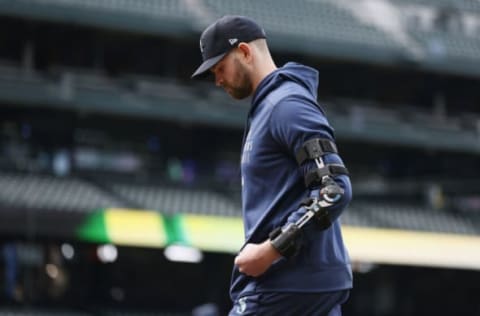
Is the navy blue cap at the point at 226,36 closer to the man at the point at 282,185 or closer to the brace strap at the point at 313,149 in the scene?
the man at the point at 282,185

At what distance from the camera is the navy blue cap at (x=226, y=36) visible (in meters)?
4.41

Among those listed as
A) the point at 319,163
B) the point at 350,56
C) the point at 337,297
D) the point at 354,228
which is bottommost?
the point at 354,228

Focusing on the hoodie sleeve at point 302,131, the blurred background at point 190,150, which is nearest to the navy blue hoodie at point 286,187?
the hoodie sleeve at point 302,131

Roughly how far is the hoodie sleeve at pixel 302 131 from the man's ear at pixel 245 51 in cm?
26

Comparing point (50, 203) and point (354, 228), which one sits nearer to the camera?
point (50, 203)

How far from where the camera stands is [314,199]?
4.12 metres

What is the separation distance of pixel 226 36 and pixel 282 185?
2.03ft

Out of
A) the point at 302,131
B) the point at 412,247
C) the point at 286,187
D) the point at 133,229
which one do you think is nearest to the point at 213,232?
the point at 133,229

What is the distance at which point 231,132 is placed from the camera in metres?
25.0

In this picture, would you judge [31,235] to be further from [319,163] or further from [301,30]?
[319,163]

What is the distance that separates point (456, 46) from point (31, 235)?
440 inches

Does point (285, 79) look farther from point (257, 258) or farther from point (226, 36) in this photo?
point (257, 258)

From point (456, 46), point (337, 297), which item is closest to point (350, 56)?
point (456, 46)

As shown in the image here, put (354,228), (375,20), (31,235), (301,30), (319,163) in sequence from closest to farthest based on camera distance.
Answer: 1. (319,163)
2. (31,235)
3. (354,228)
4. (301,30)
5. (375,20)
